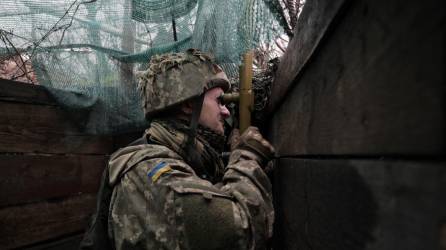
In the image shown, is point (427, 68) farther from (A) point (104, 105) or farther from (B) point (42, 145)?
(B) point (42, 145)

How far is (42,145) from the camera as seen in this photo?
2.09 meters

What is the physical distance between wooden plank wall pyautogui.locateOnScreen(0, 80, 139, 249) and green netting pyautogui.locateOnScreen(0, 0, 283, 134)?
0.16m

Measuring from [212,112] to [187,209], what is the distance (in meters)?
0.76

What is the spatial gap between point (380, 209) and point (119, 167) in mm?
1251

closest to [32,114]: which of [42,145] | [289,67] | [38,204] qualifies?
[42,145]

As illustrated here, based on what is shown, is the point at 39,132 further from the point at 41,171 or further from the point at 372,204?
the point at 372,204

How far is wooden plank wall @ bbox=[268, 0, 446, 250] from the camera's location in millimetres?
302

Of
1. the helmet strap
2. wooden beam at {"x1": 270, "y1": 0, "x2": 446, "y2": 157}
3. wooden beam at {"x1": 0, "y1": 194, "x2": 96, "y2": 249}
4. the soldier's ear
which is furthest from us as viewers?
wooden beam at {"x1": 0, "y1": 194, "x2": 96, "y2": 249}

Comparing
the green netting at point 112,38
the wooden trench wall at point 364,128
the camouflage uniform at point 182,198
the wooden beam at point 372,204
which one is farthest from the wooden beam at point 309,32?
the green netting at point 112,38


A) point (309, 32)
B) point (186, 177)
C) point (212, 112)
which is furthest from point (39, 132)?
point (309, 32)

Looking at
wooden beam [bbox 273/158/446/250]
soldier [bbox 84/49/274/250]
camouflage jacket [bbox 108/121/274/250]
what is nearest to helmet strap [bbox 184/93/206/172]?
soldier [bbox 84/49/274/250]

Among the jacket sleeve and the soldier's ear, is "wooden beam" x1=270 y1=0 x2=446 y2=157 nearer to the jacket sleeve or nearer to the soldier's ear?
the jacket sleeve

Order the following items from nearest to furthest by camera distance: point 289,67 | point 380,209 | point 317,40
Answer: point 380,209 → point 317,40 → point 289,67

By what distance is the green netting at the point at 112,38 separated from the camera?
1.77 m
